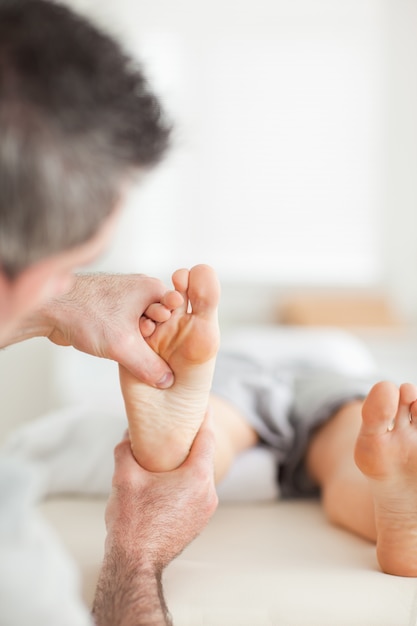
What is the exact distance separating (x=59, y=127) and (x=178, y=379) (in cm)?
56

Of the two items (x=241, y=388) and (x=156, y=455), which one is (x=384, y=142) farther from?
(x=156, y=455)

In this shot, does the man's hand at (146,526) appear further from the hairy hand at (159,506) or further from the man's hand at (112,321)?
the man's hand at (112,321)

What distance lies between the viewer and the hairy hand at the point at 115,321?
1053 millimetres

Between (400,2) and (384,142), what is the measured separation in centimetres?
66

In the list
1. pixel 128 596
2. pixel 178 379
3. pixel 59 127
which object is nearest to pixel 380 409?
pixel 178 379

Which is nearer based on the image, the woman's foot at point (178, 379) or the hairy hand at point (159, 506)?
the hairy hand at point (159, 506)

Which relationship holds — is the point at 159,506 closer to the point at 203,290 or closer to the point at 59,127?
the point at 203,290

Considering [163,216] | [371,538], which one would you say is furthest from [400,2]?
[371,538]

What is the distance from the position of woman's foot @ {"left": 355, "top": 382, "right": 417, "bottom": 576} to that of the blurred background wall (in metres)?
2.88

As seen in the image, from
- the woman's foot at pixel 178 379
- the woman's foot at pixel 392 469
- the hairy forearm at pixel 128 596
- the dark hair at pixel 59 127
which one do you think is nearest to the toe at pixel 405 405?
the woman's foot at pixel 392 469

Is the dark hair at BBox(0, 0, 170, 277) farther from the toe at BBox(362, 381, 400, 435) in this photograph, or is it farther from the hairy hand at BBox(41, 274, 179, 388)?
the toe at BBox(362, 381, 400, 435)

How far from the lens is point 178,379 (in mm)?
1099

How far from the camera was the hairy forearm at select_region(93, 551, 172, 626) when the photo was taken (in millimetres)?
817

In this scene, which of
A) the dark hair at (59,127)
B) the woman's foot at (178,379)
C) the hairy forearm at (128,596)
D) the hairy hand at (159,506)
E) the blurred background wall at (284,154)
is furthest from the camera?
the blurred background wall at (284,154)
